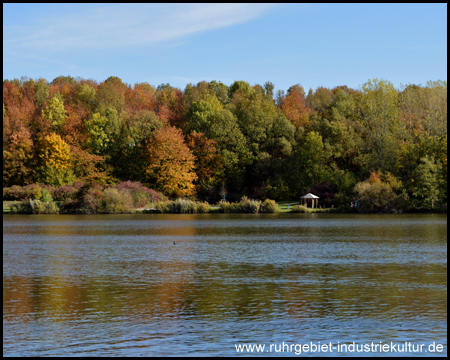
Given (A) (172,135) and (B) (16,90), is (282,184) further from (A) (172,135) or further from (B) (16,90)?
(B) (16,90)

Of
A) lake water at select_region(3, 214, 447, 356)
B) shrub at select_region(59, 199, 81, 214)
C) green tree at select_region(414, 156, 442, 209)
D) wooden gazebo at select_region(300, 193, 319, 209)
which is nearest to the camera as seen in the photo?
lake water at select_region(3, 214, 447, 356)

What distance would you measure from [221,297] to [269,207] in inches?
1903

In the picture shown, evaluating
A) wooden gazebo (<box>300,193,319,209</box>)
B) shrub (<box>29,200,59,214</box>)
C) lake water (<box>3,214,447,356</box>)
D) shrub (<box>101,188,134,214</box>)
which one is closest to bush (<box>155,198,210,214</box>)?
shrub (<box>101,188,134,214</box>)

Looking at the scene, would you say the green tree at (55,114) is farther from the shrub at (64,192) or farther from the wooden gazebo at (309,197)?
the wooden gazebo at (309,197)

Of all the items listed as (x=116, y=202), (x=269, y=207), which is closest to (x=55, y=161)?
(x=116, y=202)

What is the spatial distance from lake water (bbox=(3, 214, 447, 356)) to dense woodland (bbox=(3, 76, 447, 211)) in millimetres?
40014

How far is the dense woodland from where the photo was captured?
68.8 m

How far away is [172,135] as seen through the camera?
73.4 m

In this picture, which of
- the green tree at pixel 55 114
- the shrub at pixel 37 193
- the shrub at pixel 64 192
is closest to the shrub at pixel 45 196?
the shrub at pixel 37 193

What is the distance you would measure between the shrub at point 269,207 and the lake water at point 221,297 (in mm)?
33090

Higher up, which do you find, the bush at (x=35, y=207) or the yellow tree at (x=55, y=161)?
the yellow tree at (x=55, y=161)

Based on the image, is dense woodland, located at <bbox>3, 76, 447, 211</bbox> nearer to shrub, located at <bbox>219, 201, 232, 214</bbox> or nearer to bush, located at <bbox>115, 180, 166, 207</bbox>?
bush, located at <bbox>115, 180, 166, 207</bbox>

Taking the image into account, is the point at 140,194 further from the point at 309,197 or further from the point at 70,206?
the point at 309,197

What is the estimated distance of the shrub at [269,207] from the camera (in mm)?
63287
